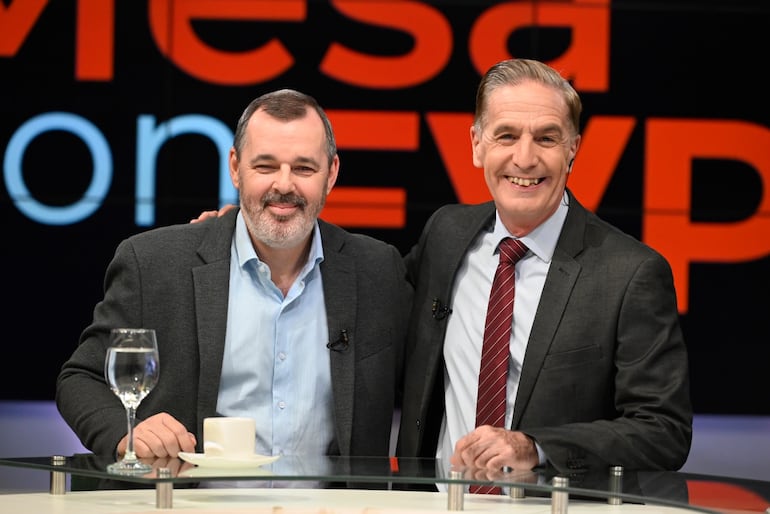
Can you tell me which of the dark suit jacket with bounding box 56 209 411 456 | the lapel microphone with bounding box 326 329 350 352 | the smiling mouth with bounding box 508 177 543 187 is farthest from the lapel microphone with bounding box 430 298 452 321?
the smiling mouth with bounding box 508 177 543 187

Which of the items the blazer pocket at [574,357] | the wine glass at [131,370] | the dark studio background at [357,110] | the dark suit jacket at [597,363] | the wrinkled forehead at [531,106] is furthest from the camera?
the dark studio background at [357,110]

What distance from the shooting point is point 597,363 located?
2715 millimetres

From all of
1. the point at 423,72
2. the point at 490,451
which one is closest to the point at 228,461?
the point at 490,451

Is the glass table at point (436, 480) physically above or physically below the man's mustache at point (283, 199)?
below

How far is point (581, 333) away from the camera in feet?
8.97

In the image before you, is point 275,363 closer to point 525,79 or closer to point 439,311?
point 439,311

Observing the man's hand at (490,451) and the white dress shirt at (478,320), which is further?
the white dress shirt at (478,320)

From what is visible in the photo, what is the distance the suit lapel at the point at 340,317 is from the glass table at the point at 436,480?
0.54 meters

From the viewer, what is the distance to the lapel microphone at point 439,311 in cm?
293

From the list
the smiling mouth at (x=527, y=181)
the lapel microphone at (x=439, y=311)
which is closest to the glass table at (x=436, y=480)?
the lapel microphone at (x=439, y=311)

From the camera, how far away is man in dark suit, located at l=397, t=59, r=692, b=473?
104 inches

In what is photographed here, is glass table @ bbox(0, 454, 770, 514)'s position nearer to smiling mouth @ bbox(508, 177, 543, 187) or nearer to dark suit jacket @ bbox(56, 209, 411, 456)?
dark suit jacket @ bbox(56, 209, 411, 456)

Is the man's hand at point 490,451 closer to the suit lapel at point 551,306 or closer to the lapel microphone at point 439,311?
the suit lapel at point 551,306

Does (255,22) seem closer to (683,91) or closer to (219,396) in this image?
(683,91)
